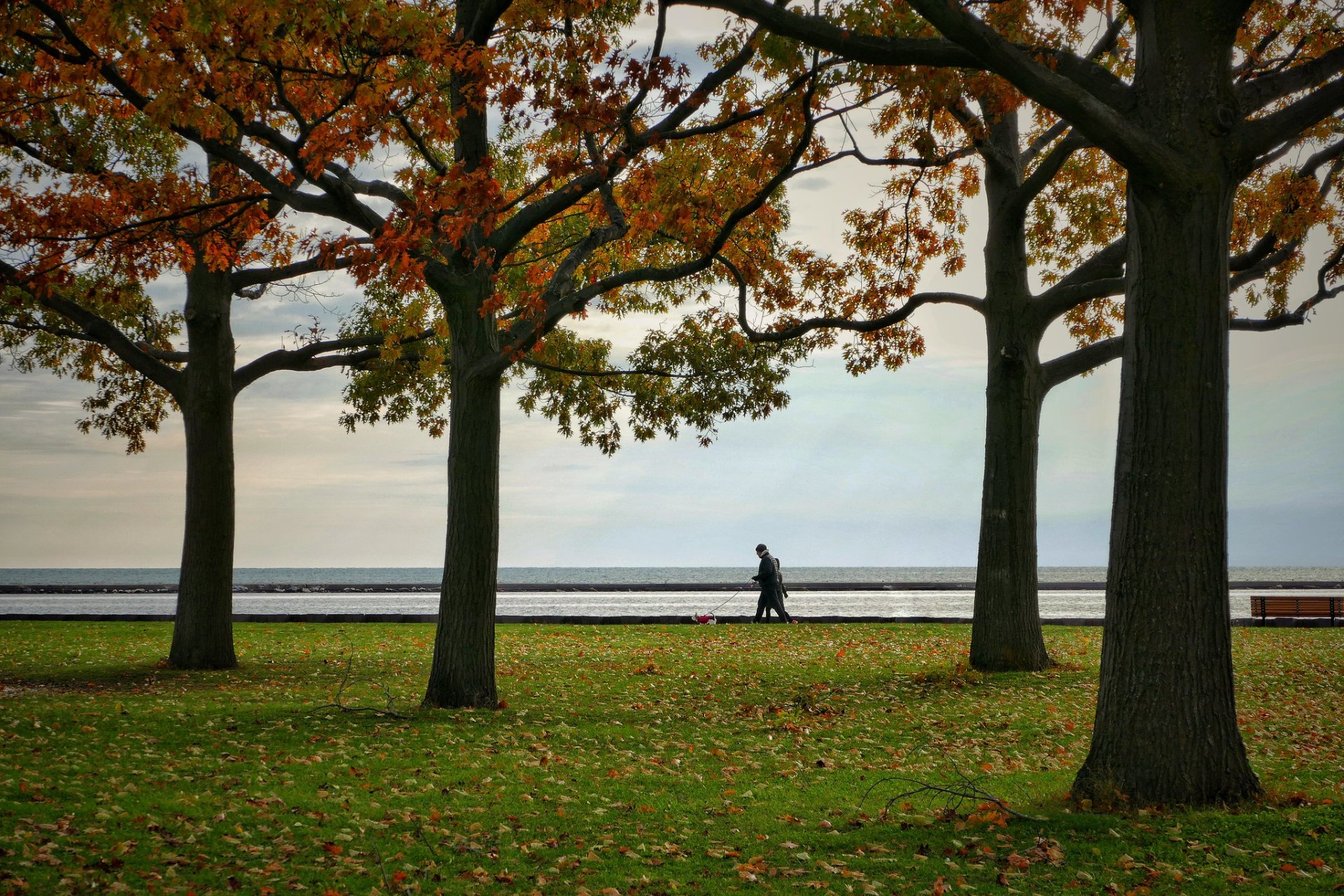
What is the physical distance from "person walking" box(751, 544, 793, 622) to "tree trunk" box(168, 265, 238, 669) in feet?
36.3

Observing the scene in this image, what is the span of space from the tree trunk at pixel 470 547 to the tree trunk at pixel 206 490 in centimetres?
501

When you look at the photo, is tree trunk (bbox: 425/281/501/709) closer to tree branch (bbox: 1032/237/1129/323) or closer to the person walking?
tree branch (bbox: 1032/237/1129/323)

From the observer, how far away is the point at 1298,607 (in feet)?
73.4

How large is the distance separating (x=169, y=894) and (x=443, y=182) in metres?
7.41

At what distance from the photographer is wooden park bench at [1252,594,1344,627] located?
71.8 ft

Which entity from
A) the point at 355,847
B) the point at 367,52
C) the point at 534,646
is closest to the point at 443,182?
the point at 367,52

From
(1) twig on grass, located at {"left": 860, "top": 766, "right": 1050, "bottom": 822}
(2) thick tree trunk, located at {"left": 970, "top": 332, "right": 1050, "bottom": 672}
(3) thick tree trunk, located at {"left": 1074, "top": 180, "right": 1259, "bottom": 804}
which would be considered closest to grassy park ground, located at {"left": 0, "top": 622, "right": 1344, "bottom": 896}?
(1) twig on grass, located at {"left": 860, "top": 766, "right": 1050, "bottom": 822}

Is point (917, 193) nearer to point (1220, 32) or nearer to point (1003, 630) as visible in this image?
point (1003, 630)

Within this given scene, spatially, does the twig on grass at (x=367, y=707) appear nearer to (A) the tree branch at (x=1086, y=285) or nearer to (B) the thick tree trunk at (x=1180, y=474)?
(B) the thick tree trunk at (x=1180, y=474)

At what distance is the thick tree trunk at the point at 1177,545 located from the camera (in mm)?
6941

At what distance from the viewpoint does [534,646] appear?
1756cm

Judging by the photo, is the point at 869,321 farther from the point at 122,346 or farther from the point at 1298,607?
the point at 1298,607

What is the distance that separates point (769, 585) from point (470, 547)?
469 inches

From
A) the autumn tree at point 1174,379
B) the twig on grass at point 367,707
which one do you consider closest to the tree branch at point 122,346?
the twig on grass at point 367,707
